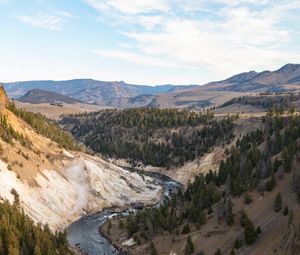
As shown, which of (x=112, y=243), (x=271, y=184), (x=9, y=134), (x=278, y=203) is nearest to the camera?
(x=278, y=203)

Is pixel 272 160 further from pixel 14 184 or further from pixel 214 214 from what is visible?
pixel 14 184

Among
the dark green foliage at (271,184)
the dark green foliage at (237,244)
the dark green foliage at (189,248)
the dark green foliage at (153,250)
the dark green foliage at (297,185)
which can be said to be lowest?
the dark green foliage at (153,250)

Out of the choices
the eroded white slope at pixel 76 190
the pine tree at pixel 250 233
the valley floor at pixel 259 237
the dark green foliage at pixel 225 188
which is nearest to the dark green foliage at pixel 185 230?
the valley floor at pixel 259 237

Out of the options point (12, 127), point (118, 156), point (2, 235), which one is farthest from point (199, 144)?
Result: point (2, 235)

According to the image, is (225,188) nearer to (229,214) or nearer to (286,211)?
(229,214)

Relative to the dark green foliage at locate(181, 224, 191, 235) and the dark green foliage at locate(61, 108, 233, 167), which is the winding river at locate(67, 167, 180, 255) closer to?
Result: the dark green foliage at locate(181, 224, 191, 235)

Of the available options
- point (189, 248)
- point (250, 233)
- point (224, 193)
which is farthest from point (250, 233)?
point (224, 193)

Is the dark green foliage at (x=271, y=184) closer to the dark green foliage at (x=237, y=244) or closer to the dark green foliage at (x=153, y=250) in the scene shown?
the dark green foliage at (x=237, y=244)
